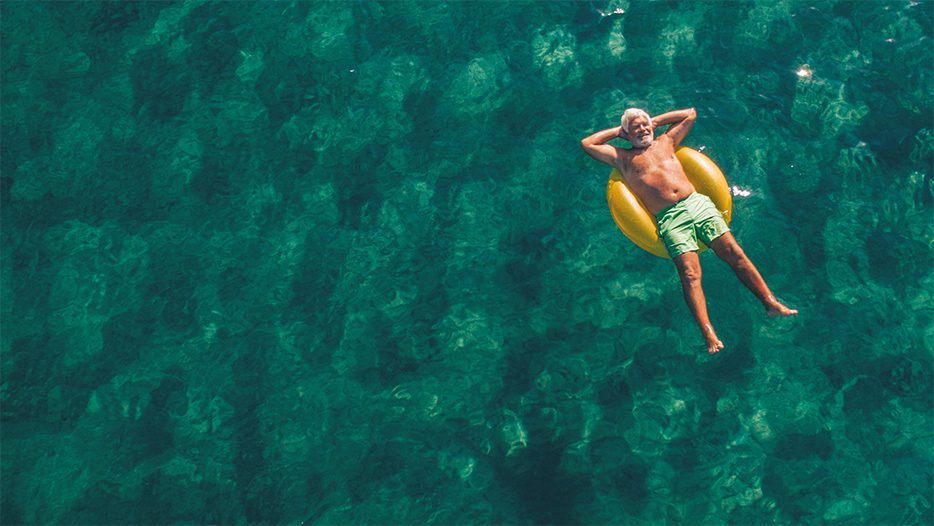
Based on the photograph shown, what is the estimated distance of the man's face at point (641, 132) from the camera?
4.83 metres

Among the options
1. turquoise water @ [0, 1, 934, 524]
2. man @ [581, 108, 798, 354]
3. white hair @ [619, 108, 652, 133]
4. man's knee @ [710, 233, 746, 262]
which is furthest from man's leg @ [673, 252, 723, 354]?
white hair @ [619, 108, 652, 133]

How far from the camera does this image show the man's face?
15.9 feet

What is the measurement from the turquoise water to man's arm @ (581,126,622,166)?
0.98 ft

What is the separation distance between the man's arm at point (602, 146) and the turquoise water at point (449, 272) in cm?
30

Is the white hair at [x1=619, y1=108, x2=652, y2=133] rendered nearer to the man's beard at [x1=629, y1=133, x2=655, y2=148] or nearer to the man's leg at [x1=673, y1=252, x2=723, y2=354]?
the man's beard at [x1=629, y1=133, x2=655, y2=148]

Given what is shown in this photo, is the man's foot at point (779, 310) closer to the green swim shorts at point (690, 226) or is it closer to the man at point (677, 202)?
the man at point (677, 202)

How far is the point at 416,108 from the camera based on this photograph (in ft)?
18.6

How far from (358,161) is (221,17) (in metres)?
2.07

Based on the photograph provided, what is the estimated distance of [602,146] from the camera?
16.3 ft

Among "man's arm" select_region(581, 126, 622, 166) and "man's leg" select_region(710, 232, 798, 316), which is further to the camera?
"man's arm" select_region(581, 126, 622, 166)

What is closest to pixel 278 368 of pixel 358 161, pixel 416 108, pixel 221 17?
pixel 358 161

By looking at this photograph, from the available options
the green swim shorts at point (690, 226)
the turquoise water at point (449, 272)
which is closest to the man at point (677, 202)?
the green swim shorts at point (690, 226)

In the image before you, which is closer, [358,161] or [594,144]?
[594,144]

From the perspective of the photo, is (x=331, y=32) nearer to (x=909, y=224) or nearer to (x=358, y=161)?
(x=358, y=161)
